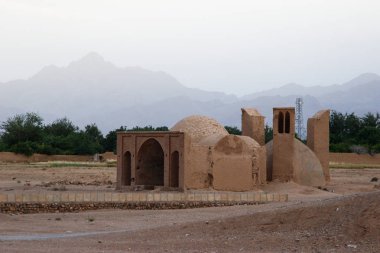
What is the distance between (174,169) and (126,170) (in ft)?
10.4

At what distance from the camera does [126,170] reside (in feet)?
116

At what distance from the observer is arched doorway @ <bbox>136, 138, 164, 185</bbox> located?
115ft

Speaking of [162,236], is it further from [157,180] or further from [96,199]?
[157,180]

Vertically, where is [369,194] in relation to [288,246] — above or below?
above

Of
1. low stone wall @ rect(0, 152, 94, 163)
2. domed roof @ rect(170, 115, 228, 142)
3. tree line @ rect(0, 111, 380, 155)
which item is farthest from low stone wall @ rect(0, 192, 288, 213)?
tree line @ rect(0, 111, 380, 155)

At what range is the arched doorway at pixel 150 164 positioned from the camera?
35.0 meters

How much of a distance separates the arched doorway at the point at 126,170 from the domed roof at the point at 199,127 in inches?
108

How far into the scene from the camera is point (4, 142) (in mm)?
78688

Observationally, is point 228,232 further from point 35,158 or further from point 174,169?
point 35,158

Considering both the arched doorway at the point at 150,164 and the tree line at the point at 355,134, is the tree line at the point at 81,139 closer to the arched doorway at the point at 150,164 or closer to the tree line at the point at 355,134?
the tree line at the point at 355,134

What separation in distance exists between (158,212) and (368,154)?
46.6m

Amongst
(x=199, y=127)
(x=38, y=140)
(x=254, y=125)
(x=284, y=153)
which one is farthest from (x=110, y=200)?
(x=38, y=140)

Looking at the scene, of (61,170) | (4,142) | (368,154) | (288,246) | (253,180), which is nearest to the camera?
(288,246)

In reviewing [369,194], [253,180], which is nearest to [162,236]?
[369,194]
